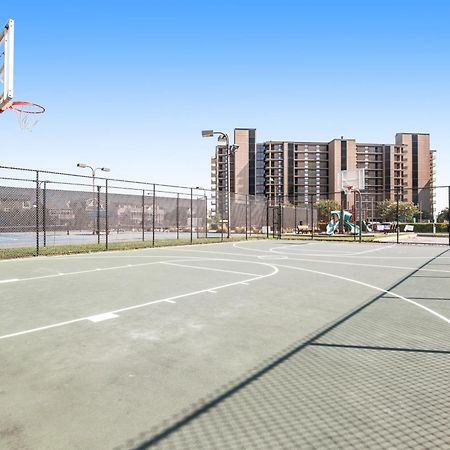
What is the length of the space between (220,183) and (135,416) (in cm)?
11743

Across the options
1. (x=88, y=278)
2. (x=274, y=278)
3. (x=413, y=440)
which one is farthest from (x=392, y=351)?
(x=88, y=278)

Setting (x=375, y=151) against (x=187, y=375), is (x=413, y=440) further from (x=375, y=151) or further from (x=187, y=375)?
(x=375, y=151)

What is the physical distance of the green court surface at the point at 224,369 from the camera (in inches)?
98.7

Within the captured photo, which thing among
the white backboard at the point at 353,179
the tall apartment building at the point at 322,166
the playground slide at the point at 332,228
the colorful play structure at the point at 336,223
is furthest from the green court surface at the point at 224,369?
the tall apartment building at the point at 322,166

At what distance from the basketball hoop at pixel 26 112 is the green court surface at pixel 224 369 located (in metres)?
9.73

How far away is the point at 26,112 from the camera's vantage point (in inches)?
574

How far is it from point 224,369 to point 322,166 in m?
122

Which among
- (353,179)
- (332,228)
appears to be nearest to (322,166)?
(353,179)

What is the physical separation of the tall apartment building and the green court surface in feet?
353

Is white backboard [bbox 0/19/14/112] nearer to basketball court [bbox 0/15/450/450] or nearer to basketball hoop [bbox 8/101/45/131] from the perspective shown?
basketball hoop [bbox 8/101/45/131]

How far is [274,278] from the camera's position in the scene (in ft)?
30.4

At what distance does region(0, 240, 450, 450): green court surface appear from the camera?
2.51 meters

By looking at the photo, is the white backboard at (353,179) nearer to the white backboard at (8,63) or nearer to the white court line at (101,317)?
the white backboard at (8,63)

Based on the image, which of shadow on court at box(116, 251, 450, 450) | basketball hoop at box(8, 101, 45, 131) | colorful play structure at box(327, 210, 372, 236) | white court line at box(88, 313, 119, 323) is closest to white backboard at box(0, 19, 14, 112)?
basketball hoop at box(8, 101, 45, 131)
